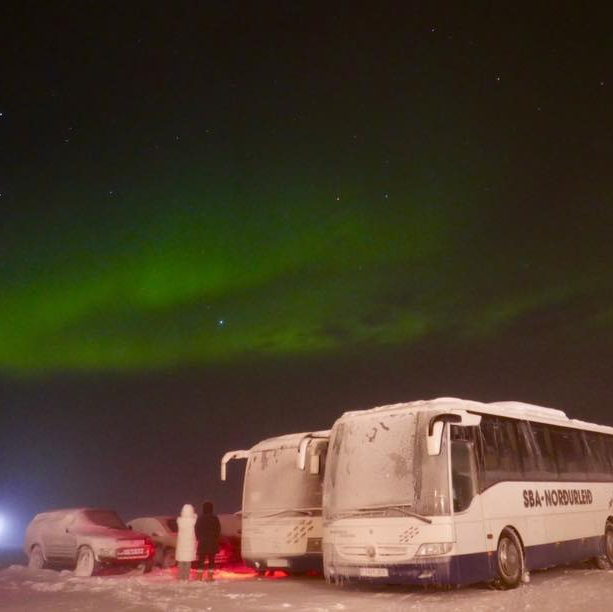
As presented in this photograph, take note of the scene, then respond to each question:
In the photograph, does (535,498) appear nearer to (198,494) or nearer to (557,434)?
(557,434)

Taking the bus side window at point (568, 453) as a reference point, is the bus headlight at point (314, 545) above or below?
below

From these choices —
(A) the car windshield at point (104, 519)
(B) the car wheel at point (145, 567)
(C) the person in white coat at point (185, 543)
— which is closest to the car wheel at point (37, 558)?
(A) the car windshield at point (104, 519)

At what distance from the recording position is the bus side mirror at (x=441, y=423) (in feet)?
38.1

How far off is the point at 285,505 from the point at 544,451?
5732 mm

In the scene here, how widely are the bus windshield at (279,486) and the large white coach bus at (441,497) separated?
8.41ft

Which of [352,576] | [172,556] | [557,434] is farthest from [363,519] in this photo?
[172,556]

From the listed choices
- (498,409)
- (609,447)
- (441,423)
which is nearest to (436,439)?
(441,423)

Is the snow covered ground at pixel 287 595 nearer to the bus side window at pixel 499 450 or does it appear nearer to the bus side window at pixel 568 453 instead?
the bus side window at pixel 499 450

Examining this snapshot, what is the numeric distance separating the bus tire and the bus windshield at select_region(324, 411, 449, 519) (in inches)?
296

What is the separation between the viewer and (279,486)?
55.2ft

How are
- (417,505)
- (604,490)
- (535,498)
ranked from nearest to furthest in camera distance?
(417,505) < (535,498) < (604,490)

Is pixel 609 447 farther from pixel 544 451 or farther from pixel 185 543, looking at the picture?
pixel 185 543

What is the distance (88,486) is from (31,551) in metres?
67.2

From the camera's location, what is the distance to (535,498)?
561 inches
